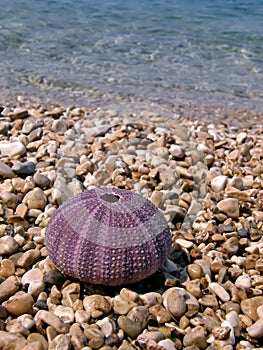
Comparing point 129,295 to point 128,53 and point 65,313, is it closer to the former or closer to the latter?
point 65,313

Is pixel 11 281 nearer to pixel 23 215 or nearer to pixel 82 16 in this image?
pixel 23 215

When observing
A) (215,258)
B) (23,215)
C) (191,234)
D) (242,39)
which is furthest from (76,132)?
(242,39)

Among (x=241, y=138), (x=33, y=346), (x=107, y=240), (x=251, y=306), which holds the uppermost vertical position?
(x=107, y=240)

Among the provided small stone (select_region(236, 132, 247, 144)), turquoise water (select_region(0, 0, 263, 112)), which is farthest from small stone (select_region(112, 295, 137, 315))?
turquoise water (select_region(0, 0, 263, 112))

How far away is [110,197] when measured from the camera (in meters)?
2.88

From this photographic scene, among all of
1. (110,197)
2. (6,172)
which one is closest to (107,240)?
(110,197)

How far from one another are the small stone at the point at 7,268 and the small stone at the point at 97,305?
1.84 feet

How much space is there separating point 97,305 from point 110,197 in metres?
0.67

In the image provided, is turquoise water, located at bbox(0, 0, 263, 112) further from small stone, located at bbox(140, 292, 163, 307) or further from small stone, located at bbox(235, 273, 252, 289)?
small stone, located at bbox(140, 292, 163, 307)

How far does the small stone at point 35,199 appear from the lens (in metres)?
3.60

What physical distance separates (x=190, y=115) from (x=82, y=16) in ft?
21.5

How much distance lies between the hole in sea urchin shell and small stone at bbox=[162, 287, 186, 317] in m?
0.66

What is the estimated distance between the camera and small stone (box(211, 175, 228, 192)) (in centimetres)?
409

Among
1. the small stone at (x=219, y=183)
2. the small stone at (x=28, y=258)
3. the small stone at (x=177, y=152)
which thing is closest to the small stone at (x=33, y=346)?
the small stone at (x=28, y=258)
